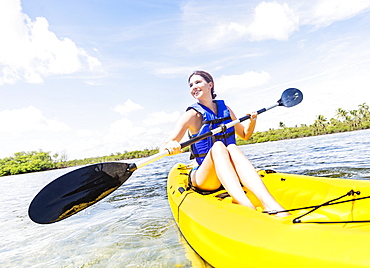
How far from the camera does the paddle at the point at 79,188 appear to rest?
2.26 m

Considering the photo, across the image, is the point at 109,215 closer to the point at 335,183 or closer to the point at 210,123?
the point at 210,123

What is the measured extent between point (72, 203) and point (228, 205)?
140 cm

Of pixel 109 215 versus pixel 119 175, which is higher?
pixel 119 175

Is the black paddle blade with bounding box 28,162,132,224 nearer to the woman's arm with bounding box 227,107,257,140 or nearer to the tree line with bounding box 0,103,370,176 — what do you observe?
the woman's arm with bounding box 227,107,257,140

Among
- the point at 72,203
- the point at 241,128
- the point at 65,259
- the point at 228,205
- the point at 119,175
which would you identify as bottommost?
the point at 65,259

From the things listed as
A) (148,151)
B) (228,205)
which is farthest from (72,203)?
(148,151)

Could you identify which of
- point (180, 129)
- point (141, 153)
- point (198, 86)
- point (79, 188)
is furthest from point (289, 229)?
point (141, 153)

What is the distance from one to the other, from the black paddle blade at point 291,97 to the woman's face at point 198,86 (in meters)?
1.29

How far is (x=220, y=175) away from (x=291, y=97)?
2014 mm

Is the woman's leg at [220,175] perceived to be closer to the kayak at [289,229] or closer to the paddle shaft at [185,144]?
the kayak at [289,229]

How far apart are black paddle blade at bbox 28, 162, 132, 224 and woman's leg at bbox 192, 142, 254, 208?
2.22ft

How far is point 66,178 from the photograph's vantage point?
246cm

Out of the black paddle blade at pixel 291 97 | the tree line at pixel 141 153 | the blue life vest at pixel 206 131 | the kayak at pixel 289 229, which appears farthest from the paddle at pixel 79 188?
the tree line at pixel 141 153

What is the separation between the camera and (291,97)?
3486 millimetres
